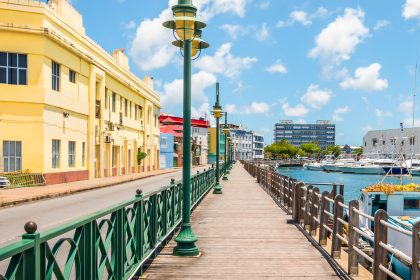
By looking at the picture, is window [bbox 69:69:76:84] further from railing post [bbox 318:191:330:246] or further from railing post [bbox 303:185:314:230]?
railing post [bbox 318:191:330:246]

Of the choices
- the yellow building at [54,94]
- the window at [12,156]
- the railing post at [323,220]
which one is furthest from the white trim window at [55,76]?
the railing post at [323,220]

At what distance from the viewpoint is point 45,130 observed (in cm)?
2822

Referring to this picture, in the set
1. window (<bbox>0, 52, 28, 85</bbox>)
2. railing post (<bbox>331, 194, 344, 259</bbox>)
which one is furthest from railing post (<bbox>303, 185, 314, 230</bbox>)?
window (<bbox>0, 52, 28, 85</bbox>)

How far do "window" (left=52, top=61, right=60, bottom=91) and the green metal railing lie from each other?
21879 mm

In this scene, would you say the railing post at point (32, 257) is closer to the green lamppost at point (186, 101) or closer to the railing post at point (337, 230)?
the green lamppost at point (186, 101)

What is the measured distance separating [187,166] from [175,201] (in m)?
2.52

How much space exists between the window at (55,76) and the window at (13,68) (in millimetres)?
2366

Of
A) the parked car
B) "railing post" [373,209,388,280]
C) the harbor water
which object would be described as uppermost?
"railing post" [373,209,388,280]

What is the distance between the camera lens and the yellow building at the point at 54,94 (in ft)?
89.7

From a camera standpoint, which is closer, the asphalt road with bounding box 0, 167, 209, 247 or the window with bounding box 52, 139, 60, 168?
the asphalt road with bounding box 0, 167, 209, 247

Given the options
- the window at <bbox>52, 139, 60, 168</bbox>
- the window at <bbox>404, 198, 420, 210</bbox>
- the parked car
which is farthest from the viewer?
the window at <bbox>52, 139, 60, 168</bbox>

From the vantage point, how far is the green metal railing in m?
3.51

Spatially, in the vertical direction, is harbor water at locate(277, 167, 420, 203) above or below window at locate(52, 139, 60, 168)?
below

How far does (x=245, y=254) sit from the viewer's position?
9.06 metres
